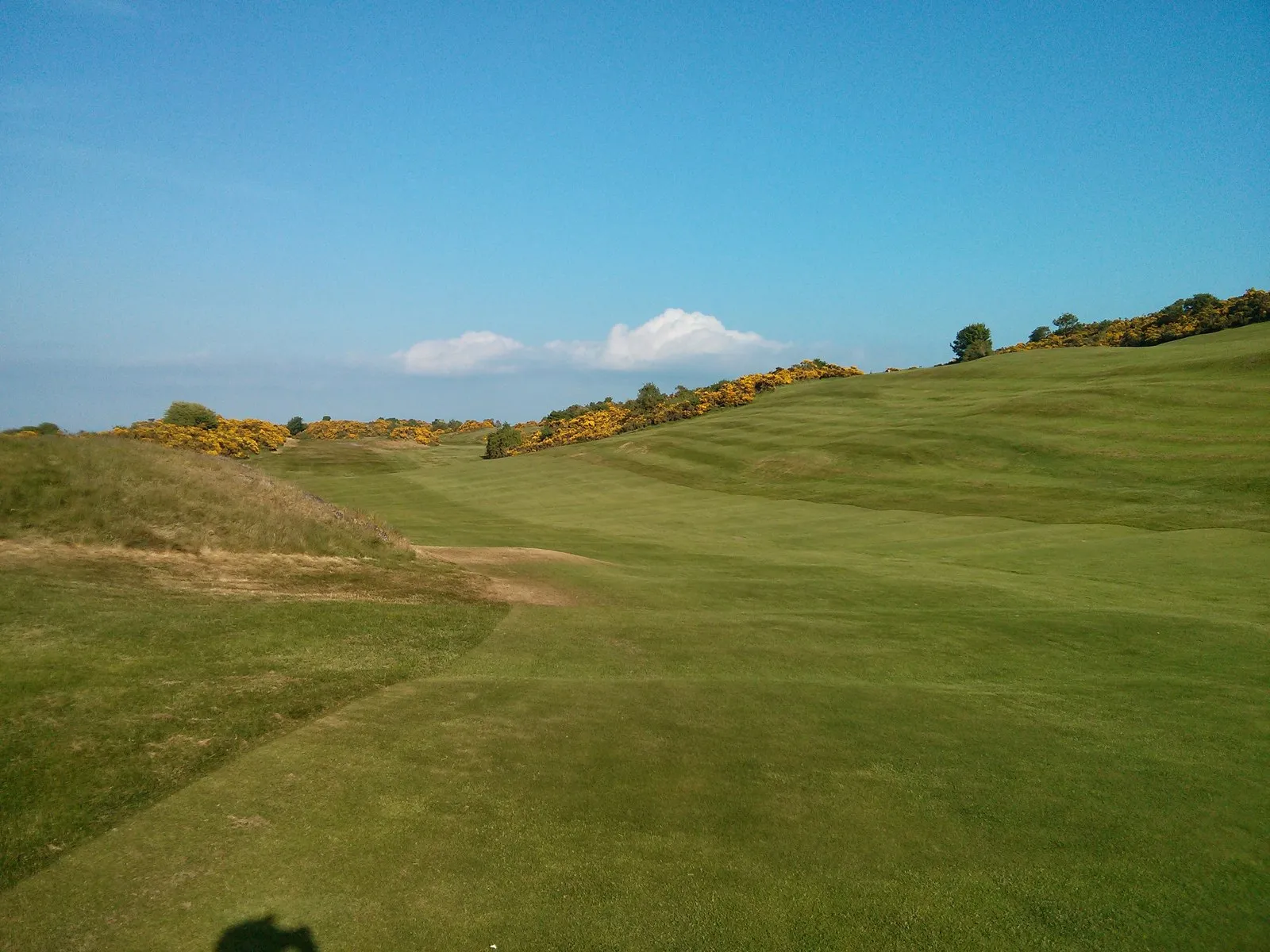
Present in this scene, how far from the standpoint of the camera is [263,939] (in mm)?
6625

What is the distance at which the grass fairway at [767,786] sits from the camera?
7.23m

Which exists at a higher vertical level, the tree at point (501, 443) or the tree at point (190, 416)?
the tree at point (190, 416)

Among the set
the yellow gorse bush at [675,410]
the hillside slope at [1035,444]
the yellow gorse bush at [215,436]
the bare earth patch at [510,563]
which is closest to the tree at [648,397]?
the yellow gorse bush at [675,410]

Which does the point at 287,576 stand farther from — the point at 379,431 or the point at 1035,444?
the point at 379,431

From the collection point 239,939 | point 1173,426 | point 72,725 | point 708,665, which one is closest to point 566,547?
point 708,665

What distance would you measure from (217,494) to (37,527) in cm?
469

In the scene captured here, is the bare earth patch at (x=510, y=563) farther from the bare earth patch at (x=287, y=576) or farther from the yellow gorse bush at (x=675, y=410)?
the yellow gorse bush at (x=675, y=410)

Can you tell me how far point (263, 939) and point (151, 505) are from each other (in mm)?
17024

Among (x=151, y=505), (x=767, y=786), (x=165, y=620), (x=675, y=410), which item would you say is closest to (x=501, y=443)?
(x=675, y=410)

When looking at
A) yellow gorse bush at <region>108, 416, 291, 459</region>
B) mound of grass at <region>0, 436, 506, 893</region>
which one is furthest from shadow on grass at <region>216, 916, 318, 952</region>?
yellow gorse bush at <region>108, 416, 291, 459</region>

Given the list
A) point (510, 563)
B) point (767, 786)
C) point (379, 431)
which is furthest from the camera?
point (379, 431)

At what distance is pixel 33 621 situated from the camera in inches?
498

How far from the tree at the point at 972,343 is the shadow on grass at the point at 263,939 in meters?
139

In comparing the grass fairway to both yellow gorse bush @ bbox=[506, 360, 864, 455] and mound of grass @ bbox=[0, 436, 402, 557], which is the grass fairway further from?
yellow gorse bush @ bbox=[506, 360, 864, 455]
